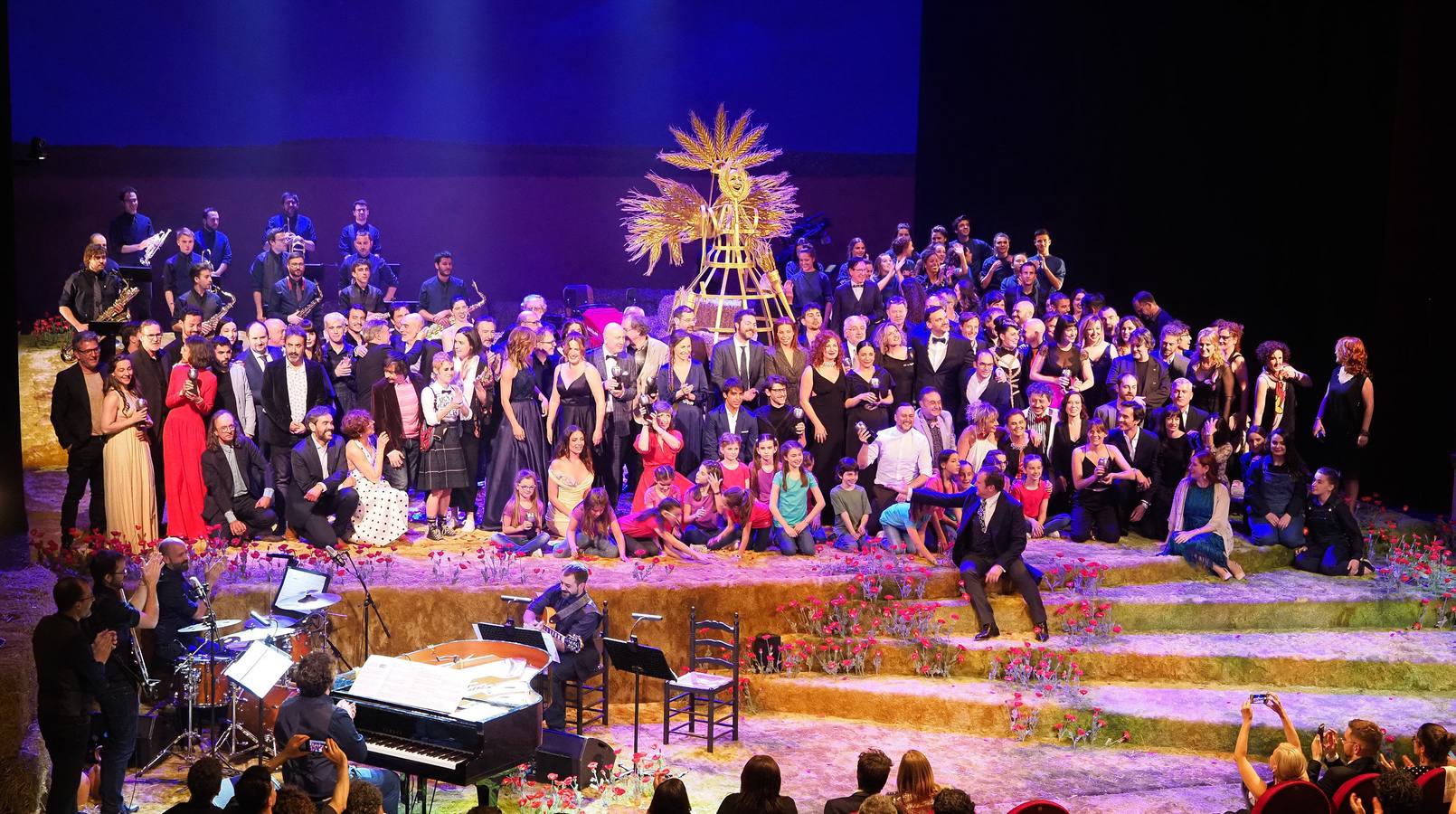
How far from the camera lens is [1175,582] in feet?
29.7

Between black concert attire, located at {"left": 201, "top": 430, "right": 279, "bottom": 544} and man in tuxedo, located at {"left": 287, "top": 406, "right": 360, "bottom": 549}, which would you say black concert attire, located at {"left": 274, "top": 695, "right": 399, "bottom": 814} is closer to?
man in tuxedo, located at {"left": 287, "top": 406, "right": 360, "bottom": 549}

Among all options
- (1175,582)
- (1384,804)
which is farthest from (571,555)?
(1384,804)

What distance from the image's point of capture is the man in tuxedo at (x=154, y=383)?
866 cm

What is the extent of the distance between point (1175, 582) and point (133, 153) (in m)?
9.75

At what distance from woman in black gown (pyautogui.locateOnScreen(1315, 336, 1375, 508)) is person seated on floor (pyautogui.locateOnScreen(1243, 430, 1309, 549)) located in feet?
1.72

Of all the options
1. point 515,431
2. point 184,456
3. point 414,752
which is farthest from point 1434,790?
point 184,456

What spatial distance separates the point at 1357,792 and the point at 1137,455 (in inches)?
170

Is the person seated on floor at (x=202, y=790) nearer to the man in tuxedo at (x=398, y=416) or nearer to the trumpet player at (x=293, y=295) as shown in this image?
the man in tuxedo at (x=398, y=416)

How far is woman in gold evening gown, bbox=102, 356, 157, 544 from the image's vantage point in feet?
27.1

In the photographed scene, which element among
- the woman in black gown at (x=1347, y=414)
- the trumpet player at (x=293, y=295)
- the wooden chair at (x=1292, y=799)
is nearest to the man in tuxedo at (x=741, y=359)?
the trumpet player at (x=293, y=295)

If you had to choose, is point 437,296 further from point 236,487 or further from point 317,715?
point 317,715

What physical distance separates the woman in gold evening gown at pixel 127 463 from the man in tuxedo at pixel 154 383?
25 cm

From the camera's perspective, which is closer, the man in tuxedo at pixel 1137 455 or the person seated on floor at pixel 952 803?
the person seated on floor at pixel 952 803

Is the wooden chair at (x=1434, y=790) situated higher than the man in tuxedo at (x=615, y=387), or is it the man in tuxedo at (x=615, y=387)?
the man in tuxedo at (x=615, y=387)
